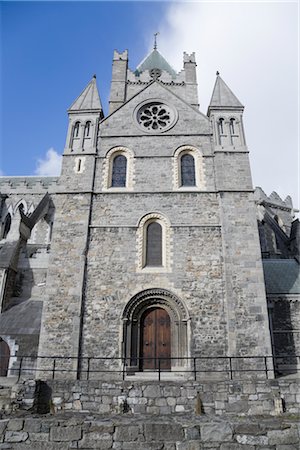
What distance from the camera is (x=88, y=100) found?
1834 centimetres

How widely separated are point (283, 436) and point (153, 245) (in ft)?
32.2

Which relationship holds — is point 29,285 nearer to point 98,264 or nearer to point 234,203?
point 98,264

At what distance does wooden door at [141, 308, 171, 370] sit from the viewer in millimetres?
13164

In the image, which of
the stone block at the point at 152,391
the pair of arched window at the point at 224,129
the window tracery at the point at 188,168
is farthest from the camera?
the pair of arched window at the point at 224,129

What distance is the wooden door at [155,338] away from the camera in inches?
518

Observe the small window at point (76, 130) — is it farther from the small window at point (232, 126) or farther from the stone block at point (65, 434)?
the stone block at point (65, 434)

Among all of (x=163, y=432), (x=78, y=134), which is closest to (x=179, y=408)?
(x=163, y=432)

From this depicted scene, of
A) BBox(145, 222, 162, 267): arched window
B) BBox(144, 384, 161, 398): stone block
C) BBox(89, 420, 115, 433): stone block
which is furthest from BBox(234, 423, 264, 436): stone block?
BBox(145, 222, 162, 267): arched window

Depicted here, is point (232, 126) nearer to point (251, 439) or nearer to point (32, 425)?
point (251, 439)

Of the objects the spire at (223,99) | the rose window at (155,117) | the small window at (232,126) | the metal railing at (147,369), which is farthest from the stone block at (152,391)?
the spire at (223,99)

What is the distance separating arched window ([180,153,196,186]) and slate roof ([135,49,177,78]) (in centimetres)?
1863

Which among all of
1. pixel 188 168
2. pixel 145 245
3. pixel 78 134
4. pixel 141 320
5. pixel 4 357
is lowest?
pixel 4 357

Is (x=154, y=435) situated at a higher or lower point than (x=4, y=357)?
lower

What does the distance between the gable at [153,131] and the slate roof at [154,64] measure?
1536cm
